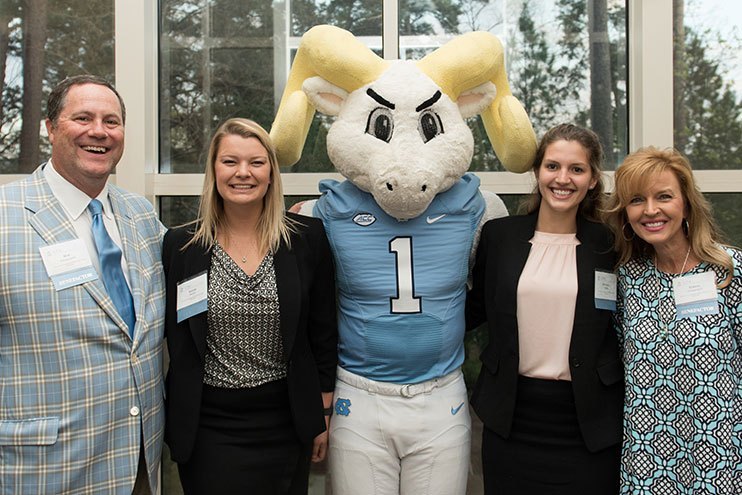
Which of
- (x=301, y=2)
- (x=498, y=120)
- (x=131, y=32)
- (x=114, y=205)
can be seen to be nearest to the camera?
(x=114, y=205)

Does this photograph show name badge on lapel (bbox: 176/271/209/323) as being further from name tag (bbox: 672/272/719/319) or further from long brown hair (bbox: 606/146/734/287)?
name tag (bbox: 672/272/719/319)

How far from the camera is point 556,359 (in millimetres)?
1894

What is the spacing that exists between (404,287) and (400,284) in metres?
0.02

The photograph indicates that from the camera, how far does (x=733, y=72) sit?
262 cm

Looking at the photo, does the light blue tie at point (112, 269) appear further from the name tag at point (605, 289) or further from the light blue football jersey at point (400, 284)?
the name tag at point (605, 289)

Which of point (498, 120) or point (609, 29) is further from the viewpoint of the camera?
point (609, 29)

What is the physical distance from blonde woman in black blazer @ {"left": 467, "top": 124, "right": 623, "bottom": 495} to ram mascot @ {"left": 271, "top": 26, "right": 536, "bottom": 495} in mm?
143

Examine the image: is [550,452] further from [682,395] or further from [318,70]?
[318,70]

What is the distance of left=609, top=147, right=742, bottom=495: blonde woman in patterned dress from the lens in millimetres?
1684

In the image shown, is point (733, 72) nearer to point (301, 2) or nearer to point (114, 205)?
point (301, 2)

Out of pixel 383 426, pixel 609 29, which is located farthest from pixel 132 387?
pixel 609 29

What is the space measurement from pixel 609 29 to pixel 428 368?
5.71ft

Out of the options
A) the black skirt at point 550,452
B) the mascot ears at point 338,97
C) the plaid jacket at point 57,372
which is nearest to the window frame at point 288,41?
the mascot ears at point 338,97

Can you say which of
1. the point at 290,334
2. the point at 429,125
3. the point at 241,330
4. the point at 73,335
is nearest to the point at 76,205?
the point at 73,335
